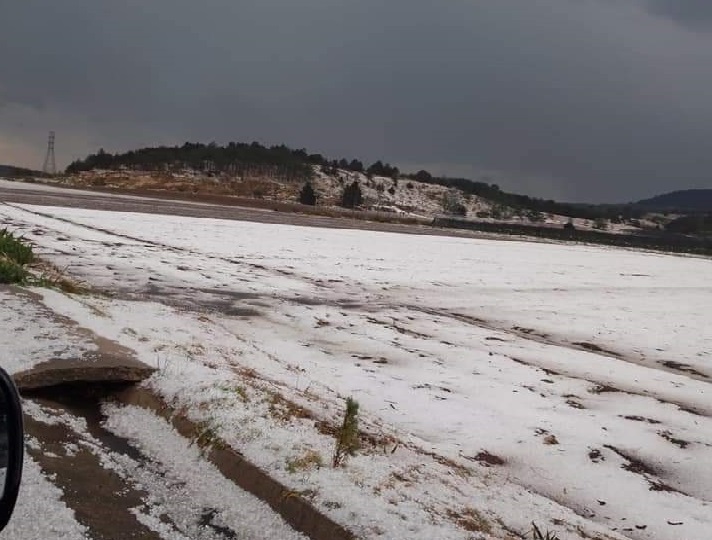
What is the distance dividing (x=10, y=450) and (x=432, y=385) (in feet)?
20.1

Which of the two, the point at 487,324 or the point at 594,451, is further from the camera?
the point at 487,324

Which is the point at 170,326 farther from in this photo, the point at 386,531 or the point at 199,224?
the point at 199,224

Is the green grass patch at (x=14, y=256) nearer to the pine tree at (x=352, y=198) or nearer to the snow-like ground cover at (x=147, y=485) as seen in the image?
the snow-like ground cover at (x=147, y=485)

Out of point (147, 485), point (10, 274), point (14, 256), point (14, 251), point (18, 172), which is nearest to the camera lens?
point (147, 485)

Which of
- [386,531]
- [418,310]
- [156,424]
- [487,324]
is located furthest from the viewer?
[418,310]

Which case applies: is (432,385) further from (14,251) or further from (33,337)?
(14,251)

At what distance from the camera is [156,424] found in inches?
204

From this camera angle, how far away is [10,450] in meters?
Result: 2.44

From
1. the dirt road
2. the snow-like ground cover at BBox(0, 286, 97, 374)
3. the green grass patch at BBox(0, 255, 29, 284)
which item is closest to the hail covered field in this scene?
the snow-like ground cover at BBox(0, 286, 97, 374)

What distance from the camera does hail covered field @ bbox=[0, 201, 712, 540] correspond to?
446cm

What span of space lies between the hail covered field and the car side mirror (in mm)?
1830

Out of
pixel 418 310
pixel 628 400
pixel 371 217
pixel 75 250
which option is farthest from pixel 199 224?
pixel 371 217

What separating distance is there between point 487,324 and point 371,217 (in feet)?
171

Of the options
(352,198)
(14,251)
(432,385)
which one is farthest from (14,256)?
(352,198)
